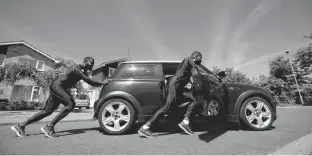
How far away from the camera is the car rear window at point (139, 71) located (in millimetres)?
3561

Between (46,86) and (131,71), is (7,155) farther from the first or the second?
(46,86)

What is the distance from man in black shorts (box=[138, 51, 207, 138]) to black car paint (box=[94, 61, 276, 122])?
0.89 feet

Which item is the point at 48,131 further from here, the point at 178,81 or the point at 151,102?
the point at 178,81

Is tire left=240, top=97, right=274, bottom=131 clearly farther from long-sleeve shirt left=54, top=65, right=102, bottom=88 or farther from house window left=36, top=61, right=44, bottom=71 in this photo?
house window left=36, top=61, right=44, bottom=71

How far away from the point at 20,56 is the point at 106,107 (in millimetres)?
25600

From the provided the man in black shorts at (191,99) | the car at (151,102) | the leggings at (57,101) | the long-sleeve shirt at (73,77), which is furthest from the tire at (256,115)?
the leggings at (57,101)

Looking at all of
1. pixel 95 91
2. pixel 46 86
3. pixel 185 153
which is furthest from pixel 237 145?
pixel 95 91

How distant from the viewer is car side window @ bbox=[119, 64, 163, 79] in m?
3.56

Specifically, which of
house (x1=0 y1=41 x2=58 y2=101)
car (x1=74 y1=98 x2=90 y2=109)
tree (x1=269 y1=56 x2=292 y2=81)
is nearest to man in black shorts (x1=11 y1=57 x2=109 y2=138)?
car (x1=74 y1=98 x2=90 y2=109)

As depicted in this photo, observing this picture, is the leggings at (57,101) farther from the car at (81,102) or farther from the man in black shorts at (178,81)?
the car at (81,102)

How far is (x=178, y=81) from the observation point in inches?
127

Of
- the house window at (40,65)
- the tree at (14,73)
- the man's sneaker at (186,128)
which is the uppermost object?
the house window at (40,65)

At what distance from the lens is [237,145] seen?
2.34m

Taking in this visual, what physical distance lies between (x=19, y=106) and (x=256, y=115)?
2013 centimetres
